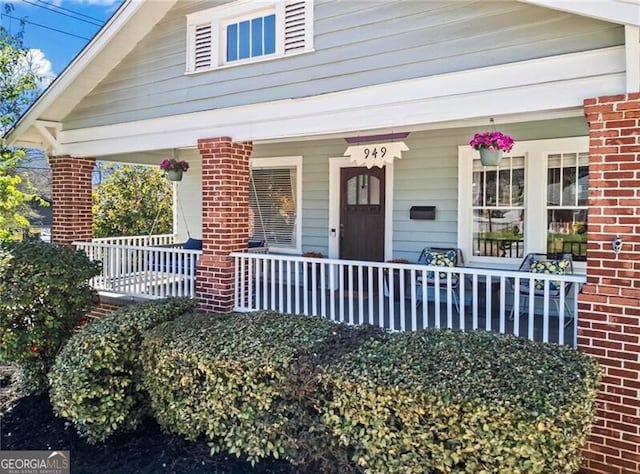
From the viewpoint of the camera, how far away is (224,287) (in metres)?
5.99

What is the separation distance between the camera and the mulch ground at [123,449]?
4055 mm

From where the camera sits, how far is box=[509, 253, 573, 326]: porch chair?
546cm

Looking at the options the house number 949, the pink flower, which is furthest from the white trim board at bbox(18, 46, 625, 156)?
the house number 949

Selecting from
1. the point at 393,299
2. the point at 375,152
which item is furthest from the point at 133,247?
the point at 393,299

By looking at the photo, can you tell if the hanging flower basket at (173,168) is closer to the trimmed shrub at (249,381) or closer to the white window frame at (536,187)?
the trimmed shrub at (249,381)

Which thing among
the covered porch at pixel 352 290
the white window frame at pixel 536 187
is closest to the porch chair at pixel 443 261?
the covered porch at pixel 352 290

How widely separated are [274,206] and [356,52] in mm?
4142

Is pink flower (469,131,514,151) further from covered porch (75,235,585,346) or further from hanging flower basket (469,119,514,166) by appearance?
covered porch (75,235,585,346)

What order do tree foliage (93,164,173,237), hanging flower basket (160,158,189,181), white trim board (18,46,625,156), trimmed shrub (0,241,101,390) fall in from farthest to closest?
1. tree foliage (93,164,173,237)
2. hanging flower basket (160,158,189,181)
3. trimmed shrub (0,241,101,390)
4. white trim board (18,46,625,156)

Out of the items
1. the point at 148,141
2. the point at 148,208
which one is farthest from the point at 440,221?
the point at 148,208

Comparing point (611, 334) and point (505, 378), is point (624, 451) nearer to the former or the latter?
point (611, 334)

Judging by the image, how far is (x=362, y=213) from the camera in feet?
25.2

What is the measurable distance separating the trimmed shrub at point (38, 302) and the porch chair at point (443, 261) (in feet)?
14.6

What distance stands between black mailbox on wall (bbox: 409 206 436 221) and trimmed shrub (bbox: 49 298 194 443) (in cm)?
397
